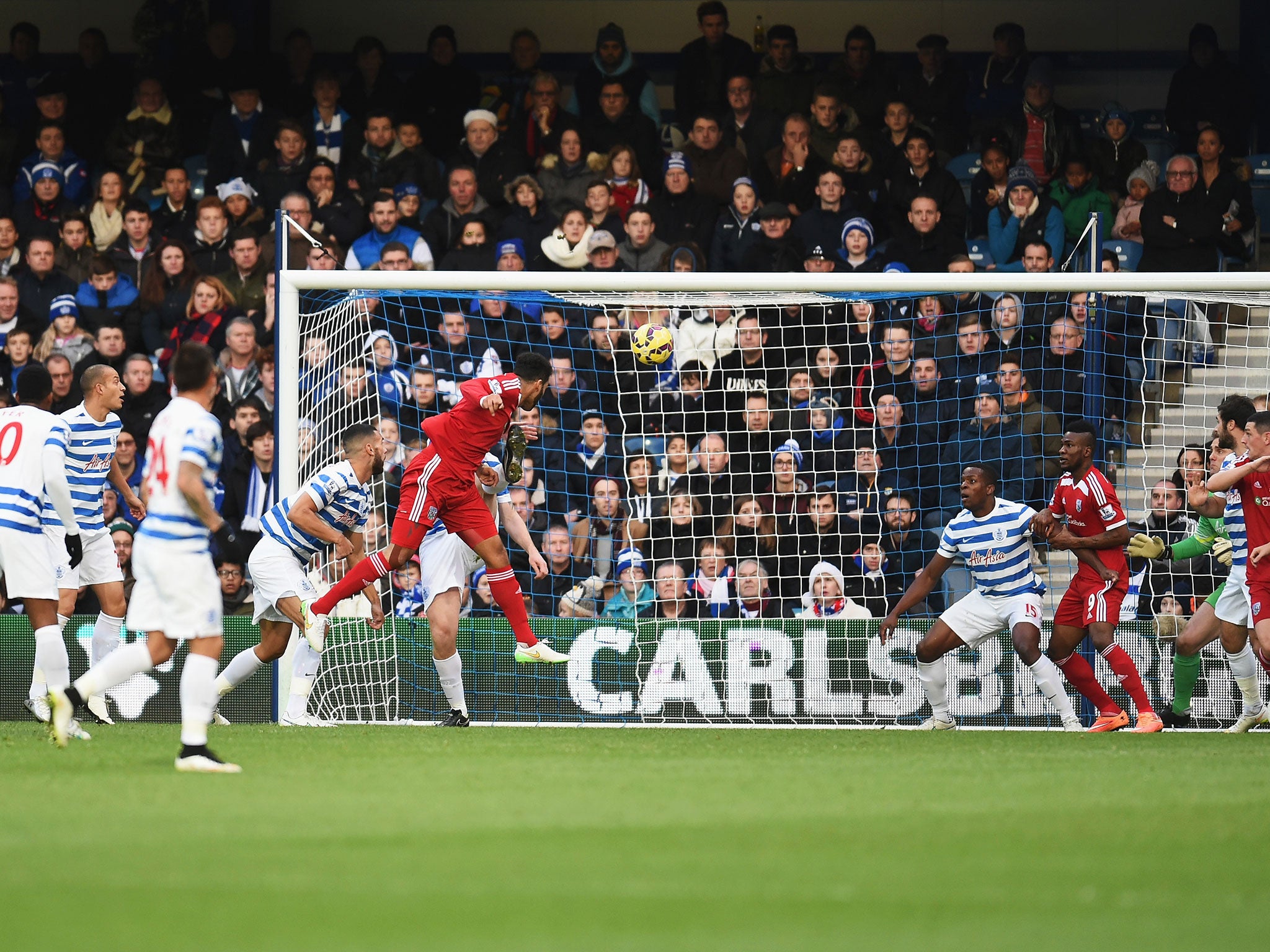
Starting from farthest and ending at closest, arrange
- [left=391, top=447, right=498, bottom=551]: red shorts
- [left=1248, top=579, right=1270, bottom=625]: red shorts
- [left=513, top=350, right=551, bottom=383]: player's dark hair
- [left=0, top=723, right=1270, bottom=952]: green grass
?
1. [left=391, top=447, right=498, bottom=551]: red shorts
2. [left=513, top=350, right=551, bottom=383]: player's dark hair
3. [left=1248, top=579, right=1270, bottom=625]: red shorts
4. [left=0, top=723, right=1270, bottom=952]: green grass

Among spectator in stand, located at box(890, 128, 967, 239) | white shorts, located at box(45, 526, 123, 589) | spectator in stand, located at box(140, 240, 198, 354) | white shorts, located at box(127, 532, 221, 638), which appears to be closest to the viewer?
white shorts, located at box(127, 532, 221, 638)

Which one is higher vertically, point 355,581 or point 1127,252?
point 1127,252

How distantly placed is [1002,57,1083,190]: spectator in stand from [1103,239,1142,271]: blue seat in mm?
1123

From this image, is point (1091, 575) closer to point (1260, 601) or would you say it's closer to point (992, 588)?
point (992, 588)

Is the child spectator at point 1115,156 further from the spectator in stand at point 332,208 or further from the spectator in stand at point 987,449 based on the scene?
the spectator in stand at point 332,208

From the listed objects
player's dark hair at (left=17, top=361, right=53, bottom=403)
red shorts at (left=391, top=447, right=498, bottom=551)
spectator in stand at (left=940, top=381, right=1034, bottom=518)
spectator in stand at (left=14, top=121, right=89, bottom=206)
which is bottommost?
red shorts at (left=391, top=447, right=498, bottom=551)

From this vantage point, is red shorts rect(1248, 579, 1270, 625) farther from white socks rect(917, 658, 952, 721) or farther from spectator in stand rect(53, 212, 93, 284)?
spectator in stand rect(53, 212, 93, 284)

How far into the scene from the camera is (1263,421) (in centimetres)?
994

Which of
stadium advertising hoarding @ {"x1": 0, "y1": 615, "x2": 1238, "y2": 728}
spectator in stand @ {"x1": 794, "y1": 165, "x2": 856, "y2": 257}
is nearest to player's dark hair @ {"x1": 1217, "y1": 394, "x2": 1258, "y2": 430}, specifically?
stadium advertising hoarding @ {"x1": 0, "y1": 615, "x2": 1238, "y2": 728}

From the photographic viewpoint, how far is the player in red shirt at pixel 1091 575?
10766 millimetres

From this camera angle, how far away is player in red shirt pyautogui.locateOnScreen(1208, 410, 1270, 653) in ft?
32.2

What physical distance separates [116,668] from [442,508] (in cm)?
299

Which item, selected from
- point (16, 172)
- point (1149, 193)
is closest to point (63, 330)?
point (16, 172)

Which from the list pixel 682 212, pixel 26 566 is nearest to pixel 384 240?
pixel 682 212
